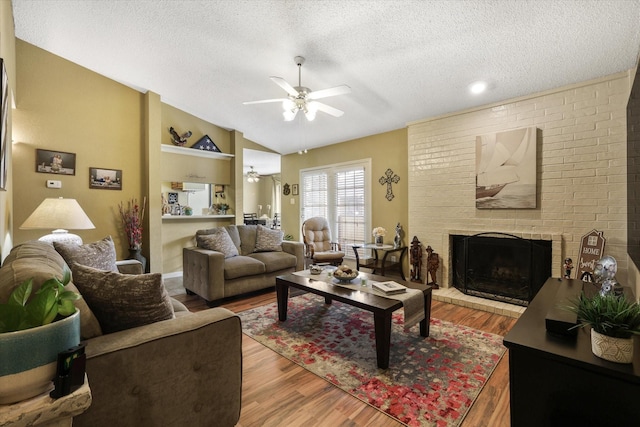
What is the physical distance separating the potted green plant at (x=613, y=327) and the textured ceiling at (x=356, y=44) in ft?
7.48

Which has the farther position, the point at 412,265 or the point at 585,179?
the point at 412,265

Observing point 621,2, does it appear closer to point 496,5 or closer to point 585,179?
point 496,5

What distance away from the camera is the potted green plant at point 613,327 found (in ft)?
3.52

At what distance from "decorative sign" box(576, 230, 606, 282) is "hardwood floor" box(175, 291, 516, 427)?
4.88ft

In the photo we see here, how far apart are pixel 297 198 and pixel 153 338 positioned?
5.38 meters

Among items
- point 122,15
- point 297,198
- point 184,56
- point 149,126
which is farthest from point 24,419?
point 297,198

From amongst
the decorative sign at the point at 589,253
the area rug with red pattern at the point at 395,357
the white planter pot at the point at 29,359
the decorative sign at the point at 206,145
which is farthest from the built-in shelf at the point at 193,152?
the decorative sign at the point at 589,253

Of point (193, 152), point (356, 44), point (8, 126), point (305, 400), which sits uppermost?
point (356, 44)

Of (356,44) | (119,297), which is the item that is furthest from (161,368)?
(356,44)

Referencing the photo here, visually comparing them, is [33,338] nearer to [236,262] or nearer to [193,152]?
[236,262]

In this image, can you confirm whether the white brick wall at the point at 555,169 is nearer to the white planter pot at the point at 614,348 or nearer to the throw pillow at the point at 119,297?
the white planter pot at the point at 614,348

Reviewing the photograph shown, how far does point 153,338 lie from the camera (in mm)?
1275

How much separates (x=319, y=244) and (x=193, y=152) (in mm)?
2858

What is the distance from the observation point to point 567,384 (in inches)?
47.1
